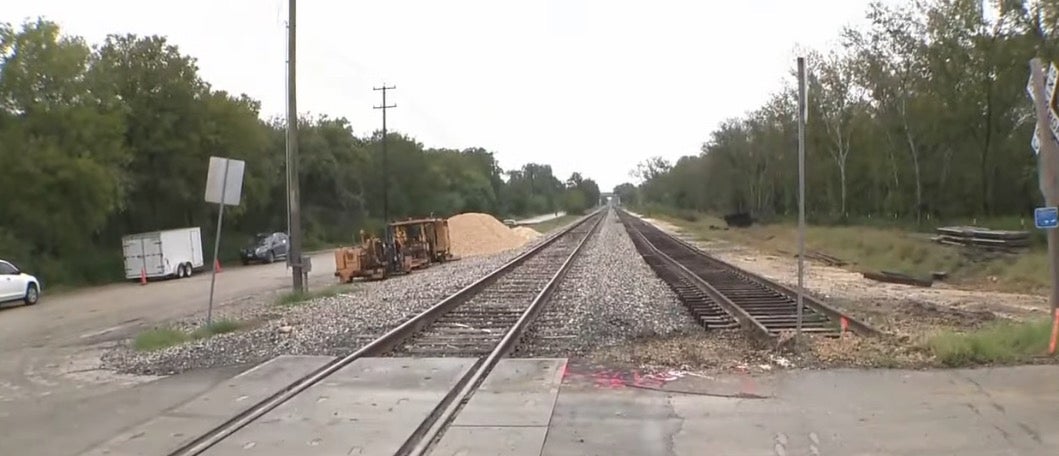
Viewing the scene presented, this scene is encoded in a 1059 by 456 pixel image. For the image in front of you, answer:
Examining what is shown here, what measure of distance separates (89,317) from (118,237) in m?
22.4

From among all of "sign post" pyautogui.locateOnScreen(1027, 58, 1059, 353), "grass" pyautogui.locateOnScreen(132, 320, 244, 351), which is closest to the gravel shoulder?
"sign post" pyautogui.locateOnScreen(1027, 58, 1059, 353)

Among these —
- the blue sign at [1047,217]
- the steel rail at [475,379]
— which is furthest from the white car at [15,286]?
the blue sign at [1047,217]

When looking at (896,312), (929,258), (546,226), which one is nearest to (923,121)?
(929,258)

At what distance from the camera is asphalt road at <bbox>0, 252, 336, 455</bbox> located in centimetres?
798

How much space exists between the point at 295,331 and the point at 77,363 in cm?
304

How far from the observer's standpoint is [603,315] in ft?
49.9

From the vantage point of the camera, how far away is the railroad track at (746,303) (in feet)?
44.1

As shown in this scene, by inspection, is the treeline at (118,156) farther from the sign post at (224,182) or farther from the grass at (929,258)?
the grass at (929,258)

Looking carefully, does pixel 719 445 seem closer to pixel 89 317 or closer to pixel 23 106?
pixel 89 317

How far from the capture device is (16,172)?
30.3 metres

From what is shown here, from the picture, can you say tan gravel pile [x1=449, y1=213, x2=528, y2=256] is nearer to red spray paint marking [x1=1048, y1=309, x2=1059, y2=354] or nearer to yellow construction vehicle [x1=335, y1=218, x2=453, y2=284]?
yellow construction vehicle [x1=335, y1=218, x2=453, y2=284]

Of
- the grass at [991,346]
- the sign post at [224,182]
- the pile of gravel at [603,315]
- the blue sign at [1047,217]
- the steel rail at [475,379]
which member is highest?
the sign post at [224,182]

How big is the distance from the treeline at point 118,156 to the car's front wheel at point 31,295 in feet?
16.5

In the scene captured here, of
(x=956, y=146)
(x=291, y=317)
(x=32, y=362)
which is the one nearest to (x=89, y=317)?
(x=291, y=317)
